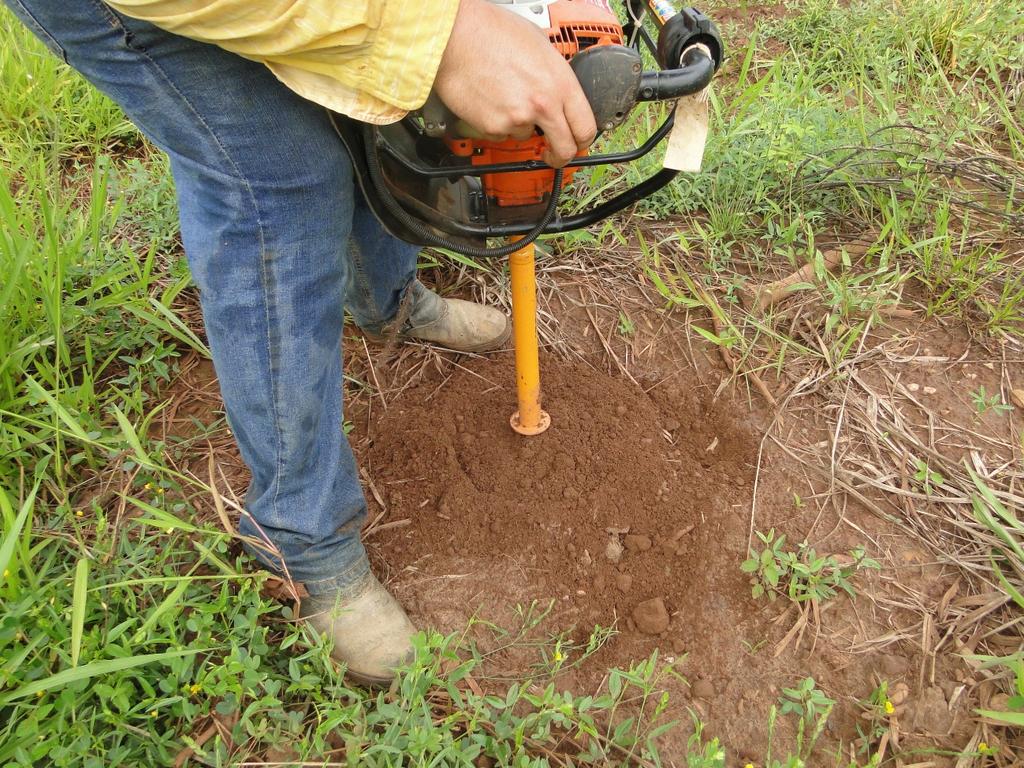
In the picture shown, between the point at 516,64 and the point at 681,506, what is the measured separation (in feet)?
3.45

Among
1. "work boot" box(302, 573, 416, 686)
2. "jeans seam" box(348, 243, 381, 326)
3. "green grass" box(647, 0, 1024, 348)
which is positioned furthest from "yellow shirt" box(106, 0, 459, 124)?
"green grass" box(647, 0, 1024, 348)

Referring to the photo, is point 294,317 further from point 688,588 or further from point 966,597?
point 966,597

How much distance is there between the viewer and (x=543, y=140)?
1076mm

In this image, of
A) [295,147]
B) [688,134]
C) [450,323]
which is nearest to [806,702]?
[688,134]

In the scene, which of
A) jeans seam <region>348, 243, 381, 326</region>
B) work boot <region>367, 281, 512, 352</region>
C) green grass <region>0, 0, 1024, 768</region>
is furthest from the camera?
work boot <region>367, 281, 512, 352</region>

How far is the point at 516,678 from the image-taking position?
4.42 ft

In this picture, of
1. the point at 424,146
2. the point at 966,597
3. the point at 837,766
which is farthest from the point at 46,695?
the point at 966,597

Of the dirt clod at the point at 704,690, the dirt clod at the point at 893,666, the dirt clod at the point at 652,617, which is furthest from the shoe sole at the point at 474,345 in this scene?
the dirt clod at the point at 893,666

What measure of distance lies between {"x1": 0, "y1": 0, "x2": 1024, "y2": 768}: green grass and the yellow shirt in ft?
2.58

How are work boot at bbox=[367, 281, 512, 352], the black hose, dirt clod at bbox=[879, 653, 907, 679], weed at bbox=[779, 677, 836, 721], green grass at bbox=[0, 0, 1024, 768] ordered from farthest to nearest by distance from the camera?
1. work boot at bbox=[367, 281, 512, 352]
2. dirt clod at bbox=[879, 653, 907, 679]
3. weed at bbox=[779, 677, 836, 721]
4. green grass at bbox=[0, 0, 1024, 768]
5. the black hose

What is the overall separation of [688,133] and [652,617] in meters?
0.92

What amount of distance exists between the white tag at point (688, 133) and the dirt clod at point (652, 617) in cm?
86

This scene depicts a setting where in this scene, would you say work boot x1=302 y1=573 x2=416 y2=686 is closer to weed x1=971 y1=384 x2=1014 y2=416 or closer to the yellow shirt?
the yellow shirt

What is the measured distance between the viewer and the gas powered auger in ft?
3.08
